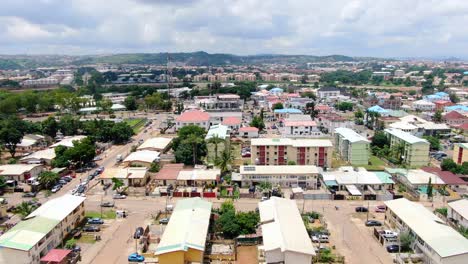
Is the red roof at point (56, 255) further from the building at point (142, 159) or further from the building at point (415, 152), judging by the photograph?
the building at point (415, 152)

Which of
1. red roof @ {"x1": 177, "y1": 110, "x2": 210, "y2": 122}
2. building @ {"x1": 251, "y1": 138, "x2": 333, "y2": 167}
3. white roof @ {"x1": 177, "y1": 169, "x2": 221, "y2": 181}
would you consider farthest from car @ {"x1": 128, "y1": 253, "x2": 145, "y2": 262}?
red roof @ {"x1": 177, "y1": 110, "x2": 210, "y2": 122}

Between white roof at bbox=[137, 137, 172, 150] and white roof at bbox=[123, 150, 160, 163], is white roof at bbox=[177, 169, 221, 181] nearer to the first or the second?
white roof at bbox=[123, 150, 160, 163]

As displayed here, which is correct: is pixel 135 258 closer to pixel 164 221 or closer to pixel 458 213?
pixel 164 221

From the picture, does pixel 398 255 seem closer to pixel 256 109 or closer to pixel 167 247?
pixel 167 247

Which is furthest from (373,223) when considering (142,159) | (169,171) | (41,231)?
(142,159)

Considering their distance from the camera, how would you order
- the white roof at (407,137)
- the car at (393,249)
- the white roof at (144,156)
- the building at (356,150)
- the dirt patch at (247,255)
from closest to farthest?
the dirt patch at (247,255)
the car at (393,249)
the white roof at (144,156)
the white roof at (407,137)
the building at (356,150)

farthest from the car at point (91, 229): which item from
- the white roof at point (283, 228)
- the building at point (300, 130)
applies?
the building at point (300, 130)

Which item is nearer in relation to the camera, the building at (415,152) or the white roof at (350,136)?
the building at (415,152)
